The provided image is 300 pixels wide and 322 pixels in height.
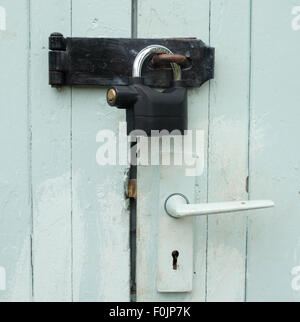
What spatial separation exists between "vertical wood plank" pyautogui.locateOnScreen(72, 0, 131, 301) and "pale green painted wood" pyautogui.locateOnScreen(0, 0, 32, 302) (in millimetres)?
79

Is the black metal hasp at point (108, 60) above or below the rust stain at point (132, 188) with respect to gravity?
above

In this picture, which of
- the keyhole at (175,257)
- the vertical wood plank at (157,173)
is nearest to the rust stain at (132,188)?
the vertical wood plank at (157,173)

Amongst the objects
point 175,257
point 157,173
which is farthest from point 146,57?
point 175,257

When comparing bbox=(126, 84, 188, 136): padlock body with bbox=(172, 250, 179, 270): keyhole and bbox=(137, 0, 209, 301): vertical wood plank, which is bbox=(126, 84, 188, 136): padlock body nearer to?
bbox=(137, 0, 209, 301): vertical wood plank

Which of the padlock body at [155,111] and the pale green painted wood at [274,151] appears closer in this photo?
the padlock body at [155,111]

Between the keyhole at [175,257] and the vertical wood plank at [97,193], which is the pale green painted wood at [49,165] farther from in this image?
the keyhole at [175,257]

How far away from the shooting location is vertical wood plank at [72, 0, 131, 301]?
764 millimetres

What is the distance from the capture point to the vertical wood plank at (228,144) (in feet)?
2.59

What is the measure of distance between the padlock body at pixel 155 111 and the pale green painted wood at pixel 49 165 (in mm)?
144

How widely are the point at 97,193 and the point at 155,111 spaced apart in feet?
0.62

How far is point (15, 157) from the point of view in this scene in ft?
2.52

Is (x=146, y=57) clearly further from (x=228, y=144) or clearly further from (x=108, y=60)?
(x=228, y=144)

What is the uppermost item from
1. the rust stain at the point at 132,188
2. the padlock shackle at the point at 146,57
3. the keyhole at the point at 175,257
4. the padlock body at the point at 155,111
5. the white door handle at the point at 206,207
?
the padlock shackle at the point at 146,57

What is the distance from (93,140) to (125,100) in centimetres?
13
